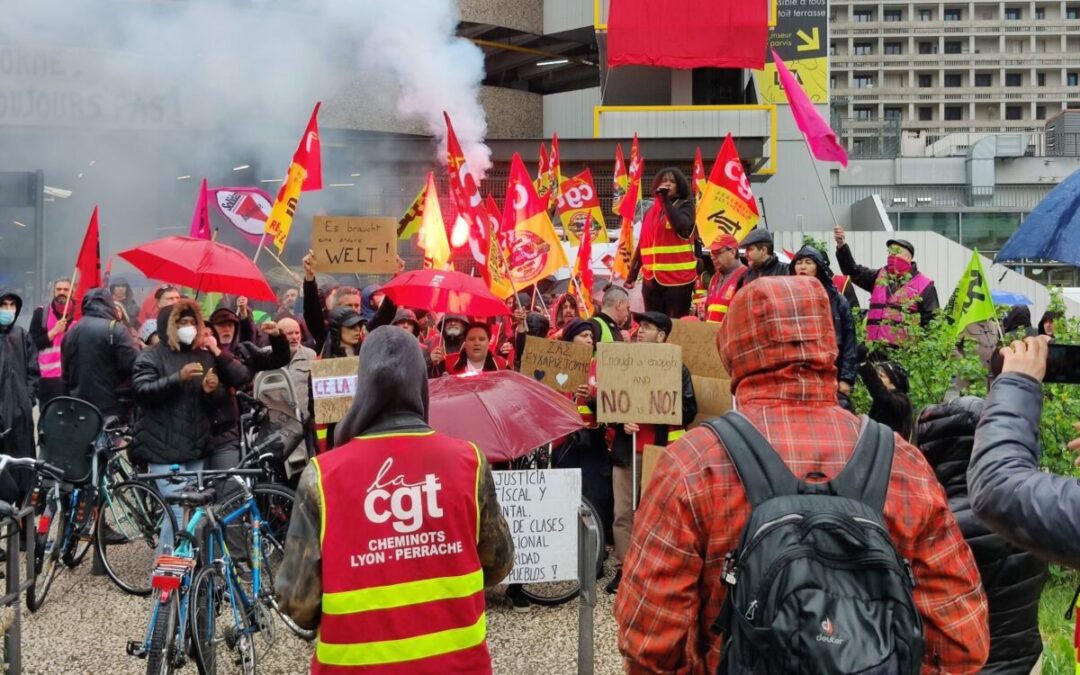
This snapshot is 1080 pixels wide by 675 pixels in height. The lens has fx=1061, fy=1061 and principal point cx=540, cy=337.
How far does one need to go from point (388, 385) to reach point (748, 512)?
3.94ft

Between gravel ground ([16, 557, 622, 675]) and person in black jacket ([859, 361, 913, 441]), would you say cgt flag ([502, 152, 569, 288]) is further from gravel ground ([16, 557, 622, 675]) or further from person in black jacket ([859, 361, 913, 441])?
person in black jacket ([859, 361, 913, 441])

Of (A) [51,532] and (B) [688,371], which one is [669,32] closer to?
(B) [688,371]

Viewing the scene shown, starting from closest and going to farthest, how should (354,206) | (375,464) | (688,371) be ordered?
1. (375,464)
2. (688,371)
3. (354,206)

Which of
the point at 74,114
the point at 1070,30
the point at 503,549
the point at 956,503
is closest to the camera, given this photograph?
the point at 503,549

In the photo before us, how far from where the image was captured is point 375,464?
303 cm

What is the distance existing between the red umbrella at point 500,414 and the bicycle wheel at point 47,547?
9.99 ft

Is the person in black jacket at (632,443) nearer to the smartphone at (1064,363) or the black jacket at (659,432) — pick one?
the black jacket at (659,432)

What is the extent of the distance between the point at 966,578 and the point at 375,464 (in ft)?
5.18

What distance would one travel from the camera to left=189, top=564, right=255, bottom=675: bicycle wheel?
5.13 m

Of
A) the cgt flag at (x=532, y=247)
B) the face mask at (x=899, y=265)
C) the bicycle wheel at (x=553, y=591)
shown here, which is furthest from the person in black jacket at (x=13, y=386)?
the face mask at (x=899, y=265)

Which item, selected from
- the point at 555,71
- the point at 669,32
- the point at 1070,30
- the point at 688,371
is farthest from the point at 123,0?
the point at 1070,30

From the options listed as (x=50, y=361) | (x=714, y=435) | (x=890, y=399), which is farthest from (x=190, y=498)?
(x=50, y=361)

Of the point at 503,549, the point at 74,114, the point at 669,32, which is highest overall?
the point at 669,32

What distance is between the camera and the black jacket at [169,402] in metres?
6.96
